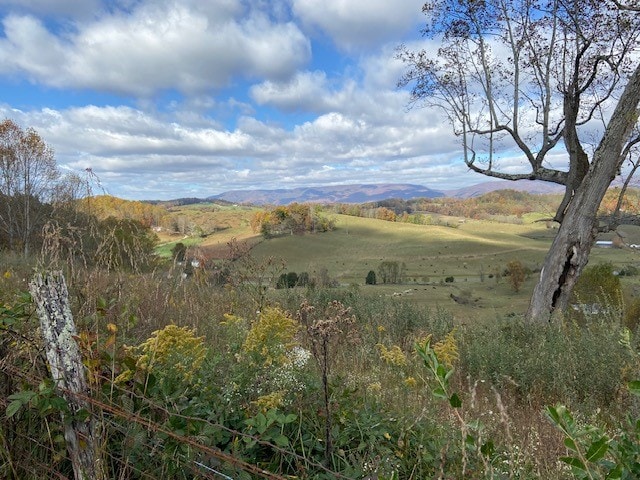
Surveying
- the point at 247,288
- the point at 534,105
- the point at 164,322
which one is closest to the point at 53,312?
the point at 164,322

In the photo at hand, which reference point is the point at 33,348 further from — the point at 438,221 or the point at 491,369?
the point at 438,221

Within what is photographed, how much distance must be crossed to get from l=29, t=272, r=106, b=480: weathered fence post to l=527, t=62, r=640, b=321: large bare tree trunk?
9.04 meters

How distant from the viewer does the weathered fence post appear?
6.59 feet

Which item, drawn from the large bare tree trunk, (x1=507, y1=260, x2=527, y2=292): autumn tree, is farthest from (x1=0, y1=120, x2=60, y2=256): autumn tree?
(x1=507, y1=260, x2=527, y2=292): autumn tree

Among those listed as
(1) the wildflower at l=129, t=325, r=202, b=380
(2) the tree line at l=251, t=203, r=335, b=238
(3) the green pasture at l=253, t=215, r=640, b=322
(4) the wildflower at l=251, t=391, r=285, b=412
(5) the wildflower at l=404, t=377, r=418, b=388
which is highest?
(1) the wildflower at l=129, t=325, r=202, b=380

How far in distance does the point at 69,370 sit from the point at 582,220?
31.9ft

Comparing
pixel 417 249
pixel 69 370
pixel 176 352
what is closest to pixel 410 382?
pixel 176 352

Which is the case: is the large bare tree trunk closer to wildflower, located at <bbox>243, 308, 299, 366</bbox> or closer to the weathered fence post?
wildflower, located at <bbox>243, 308, 299, 366</bbox>

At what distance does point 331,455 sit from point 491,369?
4206mm

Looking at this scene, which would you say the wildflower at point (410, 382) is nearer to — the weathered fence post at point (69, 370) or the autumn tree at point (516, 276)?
the weathered fence post at point (69, 370)

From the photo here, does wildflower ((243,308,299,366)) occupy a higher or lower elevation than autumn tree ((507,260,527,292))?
higher

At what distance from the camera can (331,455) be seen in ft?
7.38

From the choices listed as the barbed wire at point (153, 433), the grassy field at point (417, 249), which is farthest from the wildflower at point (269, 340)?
the grassy field at point (417, 249)

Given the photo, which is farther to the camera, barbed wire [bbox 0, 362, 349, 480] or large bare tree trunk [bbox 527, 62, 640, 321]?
large bare tree trunk [bbox 527, 62, 640, 321]
